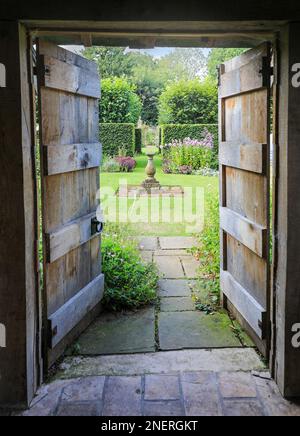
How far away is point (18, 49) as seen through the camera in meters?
2.41

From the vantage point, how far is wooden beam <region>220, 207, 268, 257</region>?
9.77 ft

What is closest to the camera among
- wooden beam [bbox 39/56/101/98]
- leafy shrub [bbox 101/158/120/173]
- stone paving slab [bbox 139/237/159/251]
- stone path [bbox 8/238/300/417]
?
stone path [bbox 8/238/300/417]

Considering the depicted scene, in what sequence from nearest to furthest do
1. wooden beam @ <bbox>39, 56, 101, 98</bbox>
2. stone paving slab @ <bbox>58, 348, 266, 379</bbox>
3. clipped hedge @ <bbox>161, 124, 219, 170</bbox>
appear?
wooden beam @ <bbox>39, 56, 101, 98</bbox> < stone paving slab @ <bbox>58, 348, 266, 379</bbox> < clipped hedge @ <bbox>161, 124, 219, 170</bbox>

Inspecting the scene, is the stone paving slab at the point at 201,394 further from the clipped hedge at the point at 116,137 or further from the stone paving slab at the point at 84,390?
the clipped hedge at the point at 116,137

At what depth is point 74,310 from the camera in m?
3.32

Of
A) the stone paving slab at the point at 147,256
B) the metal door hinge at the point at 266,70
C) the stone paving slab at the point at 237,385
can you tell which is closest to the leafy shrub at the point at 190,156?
the stone paving slab at the point at 147,256

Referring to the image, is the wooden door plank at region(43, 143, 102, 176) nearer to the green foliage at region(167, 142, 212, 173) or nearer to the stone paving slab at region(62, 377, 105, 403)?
the stone paving slab at region(62, 377, 105, 403)

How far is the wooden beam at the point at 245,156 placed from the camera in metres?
2.91

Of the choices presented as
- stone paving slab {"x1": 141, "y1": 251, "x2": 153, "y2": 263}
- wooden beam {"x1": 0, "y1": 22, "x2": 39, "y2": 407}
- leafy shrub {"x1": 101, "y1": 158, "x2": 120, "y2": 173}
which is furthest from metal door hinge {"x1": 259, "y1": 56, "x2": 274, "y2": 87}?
leafy shrub {"x1": 101, "y1": 158, "x2": 120, "y2": 173}

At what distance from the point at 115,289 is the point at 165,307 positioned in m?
0.49

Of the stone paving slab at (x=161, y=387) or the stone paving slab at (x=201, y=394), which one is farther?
the stone paving slab at (x=161, y=387)

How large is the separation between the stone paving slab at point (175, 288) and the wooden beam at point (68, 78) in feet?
6.57

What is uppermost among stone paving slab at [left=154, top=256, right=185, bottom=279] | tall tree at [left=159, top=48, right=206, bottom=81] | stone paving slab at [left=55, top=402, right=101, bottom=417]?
tall tree at [left=159, top=48, right=206, bottom=81]

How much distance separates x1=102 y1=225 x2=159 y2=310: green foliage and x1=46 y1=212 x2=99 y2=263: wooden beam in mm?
766
